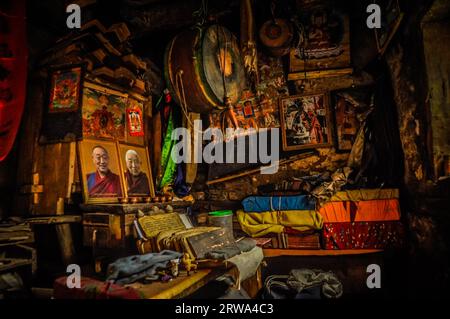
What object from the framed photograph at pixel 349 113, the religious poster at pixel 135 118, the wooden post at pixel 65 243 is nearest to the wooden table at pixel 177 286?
the wooden post at pixel 65 243

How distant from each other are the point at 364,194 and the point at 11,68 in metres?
6.34

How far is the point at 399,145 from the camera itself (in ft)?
17.4

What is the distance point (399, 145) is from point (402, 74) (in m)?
1.33

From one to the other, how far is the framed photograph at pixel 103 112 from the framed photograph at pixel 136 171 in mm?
337

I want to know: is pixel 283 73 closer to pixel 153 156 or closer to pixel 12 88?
pixel 153 156

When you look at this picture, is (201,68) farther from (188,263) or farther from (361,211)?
(361,211)

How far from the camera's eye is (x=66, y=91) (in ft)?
16.0

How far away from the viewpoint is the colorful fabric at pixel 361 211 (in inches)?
197

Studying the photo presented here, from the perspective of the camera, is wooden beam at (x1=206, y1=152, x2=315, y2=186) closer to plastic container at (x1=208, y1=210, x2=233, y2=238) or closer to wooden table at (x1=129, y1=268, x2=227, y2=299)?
plastic container at (x1=208, y1=210, x2=233, y2=238)

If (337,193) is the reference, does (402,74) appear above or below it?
above

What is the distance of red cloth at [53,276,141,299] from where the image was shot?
2334 mm

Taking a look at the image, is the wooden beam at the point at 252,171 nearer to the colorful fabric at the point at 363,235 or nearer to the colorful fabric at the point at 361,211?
the colorful fabric at the point at 361,211

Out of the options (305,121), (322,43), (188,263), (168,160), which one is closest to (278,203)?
(305,121)
